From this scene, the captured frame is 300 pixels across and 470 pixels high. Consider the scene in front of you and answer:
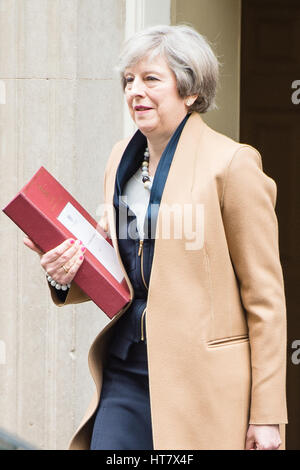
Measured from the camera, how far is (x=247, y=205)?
9.54 feet

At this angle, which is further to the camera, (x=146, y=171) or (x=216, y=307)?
(x=146, y=171)

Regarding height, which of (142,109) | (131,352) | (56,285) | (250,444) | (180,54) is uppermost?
(180,54)

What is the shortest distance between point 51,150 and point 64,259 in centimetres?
144

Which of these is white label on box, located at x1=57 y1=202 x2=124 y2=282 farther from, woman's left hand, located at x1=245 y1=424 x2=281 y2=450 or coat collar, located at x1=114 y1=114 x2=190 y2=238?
woman's left hand, located at x1=245 y1=424 x2=281 y2=450

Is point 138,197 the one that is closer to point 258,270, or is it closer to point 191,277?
point 191,277

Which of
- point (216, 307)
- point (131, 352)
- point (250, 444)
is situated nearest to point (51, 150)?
point (131, 352)

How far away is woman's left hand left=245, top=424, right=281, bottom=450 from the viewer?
9.80ft

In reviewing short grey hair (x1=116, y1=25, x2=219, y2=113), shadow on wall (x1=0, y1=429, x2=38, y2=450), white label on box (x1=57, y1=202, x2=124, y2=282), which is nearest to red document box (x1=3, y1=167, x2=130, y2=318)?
white label on box (x1=57, y1=202, x2=124, y2=282)

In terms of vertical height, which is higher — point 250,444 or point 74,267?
point 74,267

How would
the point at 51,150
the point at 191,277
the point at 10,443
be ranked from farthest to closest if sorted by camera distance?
the point at 51,150 < the point at 191,277 < the point at 10,443

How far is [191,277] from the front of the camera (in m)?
2.94

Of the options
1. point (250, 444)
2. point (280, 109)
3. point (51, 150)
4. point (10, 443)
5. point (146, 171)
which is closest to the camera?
point (10, 443)
